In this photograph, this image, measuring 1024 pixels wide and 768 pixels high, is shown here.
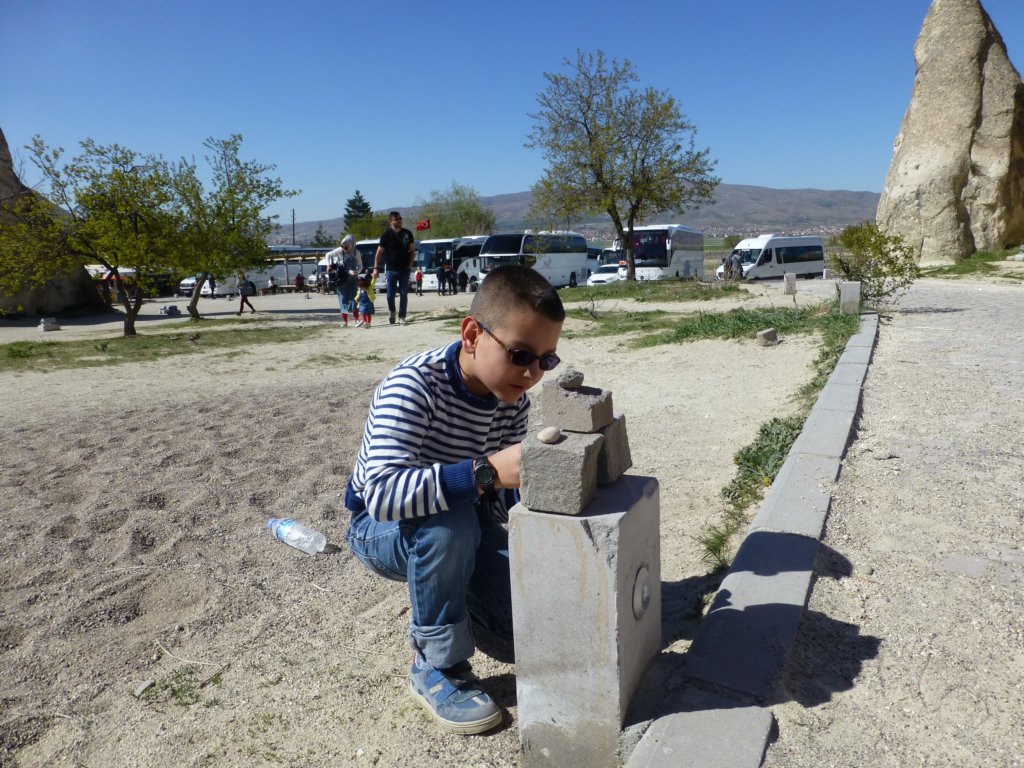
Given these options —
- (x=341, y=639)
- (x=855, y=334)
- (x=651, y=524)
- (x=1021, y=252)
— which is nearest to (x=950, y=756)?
(x=651, y=524)

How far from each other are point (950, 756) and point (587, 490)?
1.07 m

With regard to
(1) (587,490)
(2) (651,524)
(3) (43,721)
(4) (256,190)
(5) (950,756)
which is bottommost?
(3) (43,721)

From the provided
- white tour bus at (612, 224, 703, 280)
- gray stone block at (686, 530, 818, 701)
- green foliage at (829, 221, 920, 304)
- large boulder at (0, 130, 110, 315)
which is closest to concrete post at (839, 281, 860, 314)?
green foliage at (829, 221, 920, 304)

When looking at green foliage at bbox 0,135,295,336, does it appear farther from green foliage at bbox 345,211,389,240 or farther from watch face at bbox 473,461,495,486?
green foliage at bbox 345,211,389,240

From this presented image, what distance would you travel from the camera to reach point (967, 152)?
22359 mm

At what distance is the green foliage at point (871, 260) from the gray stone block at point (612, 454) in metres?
9.51

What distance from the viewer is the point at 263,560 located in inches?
129

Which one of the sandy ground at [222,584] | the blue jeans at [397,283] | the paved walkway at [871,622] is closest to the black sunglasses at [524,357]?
the paved walkway at [871,622]

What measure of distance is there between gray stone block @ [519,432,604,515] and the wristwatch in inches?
6.1

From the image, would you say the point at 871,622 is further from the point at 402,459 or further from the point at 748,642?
the point at 402,459

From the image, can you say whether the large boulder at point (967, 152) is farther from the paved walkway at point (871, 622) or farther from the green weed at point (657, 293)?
the paved walkway at point (871, 622)

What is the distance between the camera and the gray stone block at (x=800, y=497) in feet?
9.62

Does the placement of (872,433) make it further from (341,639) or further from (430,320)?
(430,320)

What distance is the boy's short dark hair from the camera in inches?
78.7
